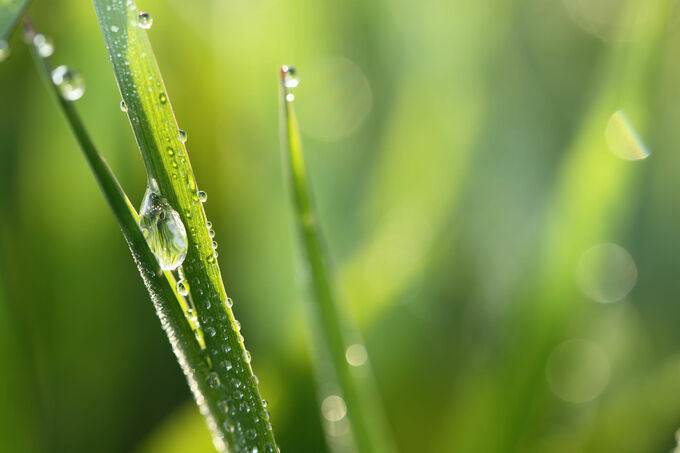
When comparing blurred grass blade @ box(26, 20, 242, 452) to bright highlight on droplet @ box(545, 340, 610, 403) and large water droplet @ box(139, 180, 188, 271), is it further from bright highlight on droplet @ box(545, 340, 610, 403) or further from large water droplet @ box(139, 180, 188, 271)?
bright highlight on droplet @ box(545, 340, 610, 403)

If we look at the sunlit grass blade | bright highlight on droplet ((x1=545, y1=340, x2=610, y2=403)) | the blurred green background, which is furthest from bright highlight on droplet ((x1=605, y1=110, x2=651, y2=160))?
the sunlit grass blade

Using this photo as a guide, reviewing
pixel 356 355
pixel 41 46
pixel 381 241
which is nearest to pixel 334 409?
pixel 356 355

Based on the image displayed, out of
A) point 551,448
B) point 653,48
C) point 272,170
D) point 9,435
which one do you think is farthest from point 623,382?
point 9,435

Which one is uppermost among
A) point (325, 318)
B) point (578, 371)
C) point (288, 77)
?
point (288, 77)

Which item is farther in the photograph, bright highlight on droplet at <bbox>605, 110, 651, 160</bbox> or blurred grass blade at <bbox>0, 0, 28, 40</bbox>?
bright highlight on droplet at <bbox>605, 110, 651, 160</bbox>

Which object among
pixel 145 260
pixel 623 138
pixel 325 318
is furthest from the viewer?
pixel 623 138

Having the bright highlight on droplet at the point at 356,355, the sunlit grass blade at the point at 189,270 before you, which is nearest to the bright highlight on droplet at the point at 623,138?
the bright highlight on droplet at the point at 356,355

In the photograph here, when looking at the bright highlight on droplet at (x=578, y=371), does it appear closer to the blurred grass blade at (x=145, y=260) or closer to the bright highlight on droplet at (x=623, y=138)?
the bright highlight on droplet at (x=623, y=138)

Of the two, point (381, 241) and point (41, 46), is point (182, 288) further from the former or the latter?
point (381, 241)
